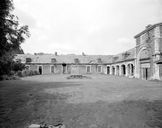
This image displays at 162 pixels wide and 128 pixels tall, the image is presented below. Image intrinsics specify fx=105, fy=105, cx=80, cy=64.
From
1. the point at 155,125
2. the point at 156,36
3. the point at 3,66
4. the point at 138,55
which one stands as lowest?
the point at 155,125

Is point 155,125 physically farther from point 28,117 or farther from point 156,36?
point 156,36

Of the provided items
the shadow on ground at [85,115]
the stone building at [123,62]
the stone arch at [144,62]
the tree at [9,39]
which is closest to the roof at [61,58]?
the stone building at [123,62]

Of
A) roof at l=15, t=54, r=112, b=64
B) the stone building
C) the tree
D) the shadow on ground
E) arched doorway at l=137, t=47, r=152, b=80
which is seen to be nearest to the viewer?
the shadow on ground

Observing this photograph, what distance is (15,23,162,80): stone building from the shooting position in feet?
51.4

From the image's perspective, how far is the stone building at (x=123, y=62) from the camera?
617 inches

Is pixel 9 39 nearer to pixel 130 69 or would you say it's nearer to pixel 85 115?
pixel 85 115

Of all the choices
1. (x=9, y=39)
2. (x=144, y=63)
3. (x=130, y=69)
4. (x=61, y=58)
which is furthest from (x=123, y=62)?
(x=9, y=39)

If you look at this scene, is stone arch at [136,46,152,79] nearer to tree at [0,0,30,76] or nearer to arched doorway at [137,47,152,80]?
arched doorway at [137,47,152,80]

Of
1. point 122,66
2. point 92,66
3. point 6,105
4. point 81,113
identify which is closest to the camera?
point 81,113

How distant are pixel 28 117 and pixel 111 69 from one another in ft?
109

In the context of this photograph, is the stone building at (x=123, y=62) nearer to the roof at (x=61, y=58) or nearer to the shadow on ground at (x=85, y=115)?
the roof at (x=61, y=58)

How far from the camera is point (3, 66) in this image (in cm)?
769

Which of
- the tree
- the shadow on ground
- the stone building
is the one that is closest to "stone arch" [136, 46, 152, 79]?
the stone building

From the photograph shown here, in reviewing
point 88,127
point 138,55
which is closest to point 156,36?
point 138,55
